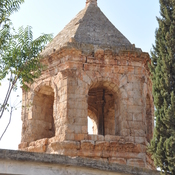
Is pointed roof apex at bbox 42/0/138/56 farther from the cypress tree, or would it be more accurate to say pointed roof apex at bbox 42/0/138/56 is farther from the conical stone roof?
the cypress tree

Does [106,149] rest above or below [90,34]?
below

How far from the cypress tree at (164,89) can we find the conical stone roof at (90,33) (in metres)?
2.63

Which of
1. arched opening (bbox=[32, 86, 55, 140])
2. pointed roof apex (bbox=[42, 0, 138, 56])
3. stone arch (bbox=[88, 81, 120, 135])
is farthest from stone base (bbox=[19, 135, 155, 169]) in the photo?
pointed roof apex (bbox=[42, 0, 138, 56])

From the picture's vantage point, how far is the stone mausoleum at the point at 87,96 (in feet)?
44.6

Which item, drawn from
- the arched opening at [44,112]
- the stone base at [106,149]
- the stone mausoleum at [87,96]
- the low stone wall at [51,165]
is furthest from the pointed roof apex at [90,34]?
the low stone wall at [51,165]

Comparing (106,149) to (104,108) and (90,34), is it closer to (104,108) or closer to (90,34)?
(104,108)

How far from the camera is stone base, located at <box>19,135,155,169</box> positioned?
43.9 feet

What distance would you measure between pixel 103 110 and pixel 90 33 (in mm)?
2450

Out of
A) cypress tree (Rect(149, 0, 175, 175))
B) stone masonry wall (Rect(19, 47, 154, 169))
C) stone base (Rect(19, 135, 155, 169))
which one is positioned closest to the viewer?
cypress tree (Rect(149, 0, 175, 175))

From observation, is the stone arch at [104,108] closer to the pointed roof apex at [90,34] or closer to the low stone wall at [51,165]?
the pointed roof apex at [90,34]

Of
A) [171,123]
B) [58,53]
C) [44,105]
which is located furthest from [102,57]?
[171,123]

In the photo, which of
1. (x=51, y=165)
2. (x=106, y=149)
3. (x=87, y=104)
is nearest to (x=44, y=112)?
(x=87, y=104)

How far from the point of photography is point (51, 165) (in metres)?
9.20

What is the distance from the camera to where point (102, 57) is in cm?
1447
